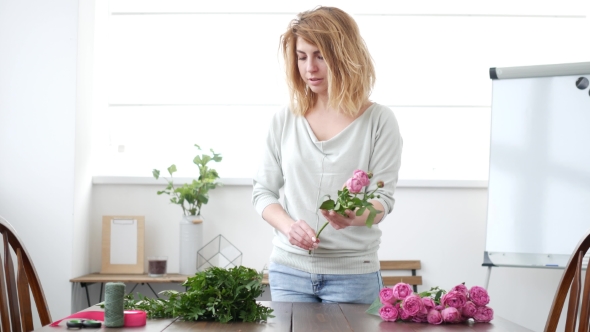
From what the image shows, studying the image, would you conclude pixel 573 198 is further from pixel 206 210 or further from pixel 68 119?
pixel 68 119

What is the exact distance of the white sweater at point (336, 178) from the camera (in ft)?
6.09

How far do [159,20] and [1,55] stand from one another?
882 mm

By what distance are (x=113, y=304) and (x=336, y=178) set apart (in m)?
0.72

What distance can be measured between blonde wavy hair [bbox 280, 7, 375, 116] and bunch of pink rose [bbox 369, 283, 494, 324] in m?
0.56

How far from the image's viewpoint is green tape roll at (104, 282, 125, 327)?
4.64ft

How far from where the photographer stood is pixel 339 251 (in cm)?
185

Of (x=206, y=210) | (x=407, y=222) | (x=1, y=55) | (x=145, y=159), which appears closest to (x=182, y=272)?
(x=206, y=210)

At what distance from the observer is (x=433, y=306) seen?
1.61 meters

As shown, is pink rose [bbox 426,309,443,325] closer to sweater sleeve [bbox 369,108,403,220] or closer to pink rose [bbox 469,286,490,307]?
pink rose [bbox 469,286,490,307]

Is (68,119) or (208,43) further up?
(208,43)

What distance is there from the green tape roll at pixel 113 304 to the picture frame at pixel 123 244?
2110mm

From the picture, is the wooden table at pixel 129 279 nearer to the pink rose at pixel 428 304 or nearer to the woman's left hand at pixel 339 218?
the woman's left hand at pixel 339 218

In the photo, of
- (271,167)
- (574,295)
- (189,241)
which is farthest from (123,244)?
(574,295)

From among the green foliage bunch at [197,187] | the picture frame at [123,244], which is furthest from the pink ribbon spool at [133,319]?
the picture frame at [123,244]
